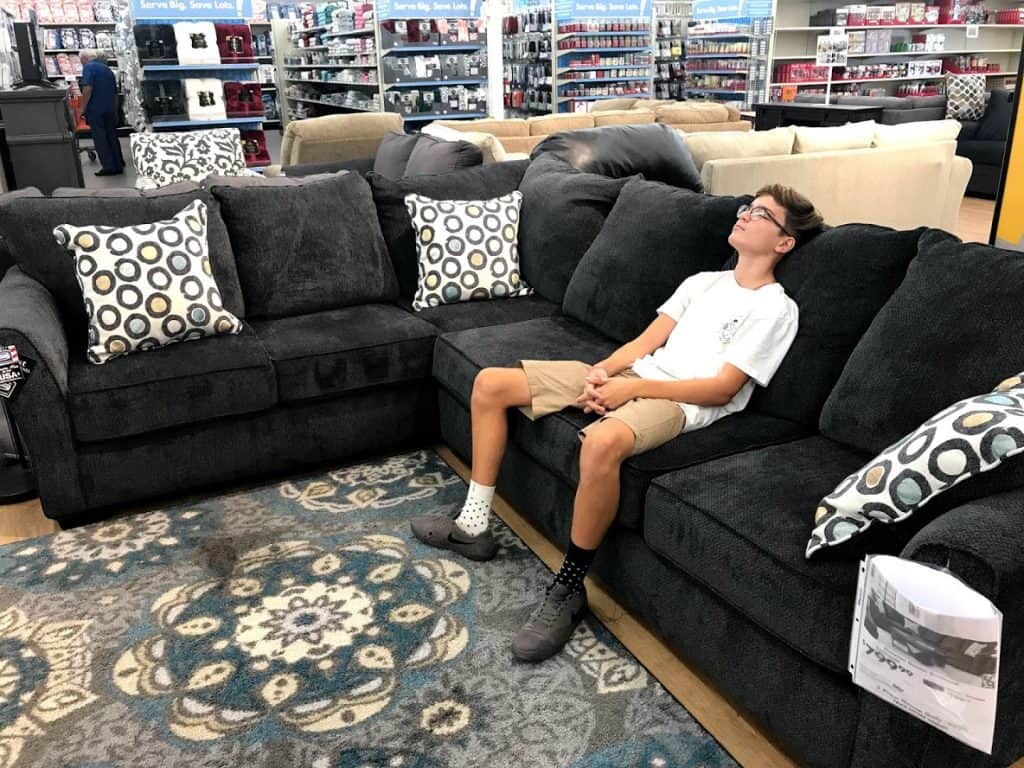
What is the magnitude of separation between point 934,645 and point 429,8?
8.27 meters

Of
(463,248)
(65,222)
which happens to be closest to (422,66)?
(463,248)

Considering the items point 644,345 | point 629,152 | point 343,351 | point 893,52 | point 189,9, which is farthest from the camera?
point 893,52

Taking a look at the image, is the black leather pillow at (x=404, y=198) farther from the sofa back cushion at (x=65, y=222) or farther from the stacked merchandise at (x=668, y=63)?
the stacked merchandise at (x=668, y=63)

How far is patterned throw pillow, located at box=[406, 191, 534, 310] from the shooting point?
126 inches

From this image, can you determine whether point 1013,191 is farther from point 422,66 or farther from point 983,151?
point 422,66

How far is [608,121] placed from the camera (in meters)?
6.08

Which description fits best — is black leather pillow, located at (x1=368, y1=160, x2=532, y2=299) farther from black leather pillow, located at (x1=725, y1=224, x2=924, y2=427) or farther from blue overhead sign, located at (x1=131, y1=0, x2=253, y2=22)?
blue overhead sign, located at (x1=131, y1=0, x2=253, y2=22)

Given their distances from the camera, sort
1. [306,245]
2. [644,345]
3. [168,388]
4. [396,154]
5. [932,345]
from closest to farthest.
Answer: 1. [932,345]
2. [644,345]
3. [168,388]
4. [306,245]
5. [396,154]

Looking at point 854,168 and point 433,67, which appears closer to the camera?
point 854,168

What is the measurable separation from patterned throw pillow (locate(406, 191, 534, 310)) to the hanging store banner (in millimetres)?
2769

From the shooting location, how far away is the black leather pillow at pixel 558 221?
122 inches

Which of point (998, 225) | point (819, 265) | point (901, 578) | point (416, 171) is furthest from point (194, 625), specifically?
point (998, 225)

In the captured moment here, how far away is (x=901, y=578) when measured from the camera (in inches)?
50.5

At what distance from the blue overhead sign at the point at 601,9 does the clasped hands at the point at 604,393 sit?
27.9ft
